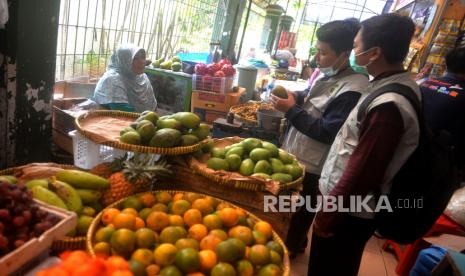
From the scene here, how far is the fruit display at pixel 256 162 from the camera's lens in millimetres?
1847

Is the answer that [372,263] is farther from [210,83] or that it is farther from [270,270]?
[210,83]

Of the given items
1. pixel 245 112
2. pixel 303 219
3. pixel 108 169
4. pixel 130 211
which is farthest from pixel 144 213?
pixel 245 112

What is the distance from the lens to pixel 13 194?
1011mm

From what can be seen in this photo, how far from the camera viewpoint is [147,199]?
1535 mm

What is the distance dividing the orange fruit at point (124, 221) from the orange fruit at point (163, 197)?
0.26 meters

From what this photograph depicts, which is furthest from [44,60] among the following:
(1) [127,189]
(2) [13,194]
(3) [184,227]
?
(3) [184,227]

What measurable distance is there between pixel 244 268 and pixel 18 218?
802mm

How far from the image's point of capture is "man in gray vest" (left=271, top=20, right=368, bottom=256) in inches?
87.6

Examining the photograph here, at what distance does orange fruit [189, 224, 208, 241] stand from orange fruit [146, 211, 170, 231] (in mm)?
117

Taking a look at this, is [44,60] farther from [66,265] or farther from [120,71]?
[66,265]

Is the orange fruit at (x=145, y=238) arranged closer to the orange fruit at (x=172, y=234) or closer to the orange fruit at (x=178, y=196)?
the orange fruit at (x=172, y=234)

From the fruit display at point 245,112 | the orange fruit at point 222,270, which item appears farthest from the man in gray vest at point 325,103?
the orange fruit at point 222,270

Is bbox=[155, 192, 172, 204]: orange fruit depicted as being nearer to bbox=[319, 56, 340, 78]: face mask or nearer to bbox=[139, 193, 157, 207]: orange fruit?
bbox=[139, 193, 157, 207]: orange fruit

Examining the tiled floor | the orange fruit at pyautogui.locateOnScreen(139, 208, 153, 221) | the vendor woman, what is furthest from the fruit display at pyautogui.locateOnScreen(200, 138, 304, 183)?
the vendor woman
